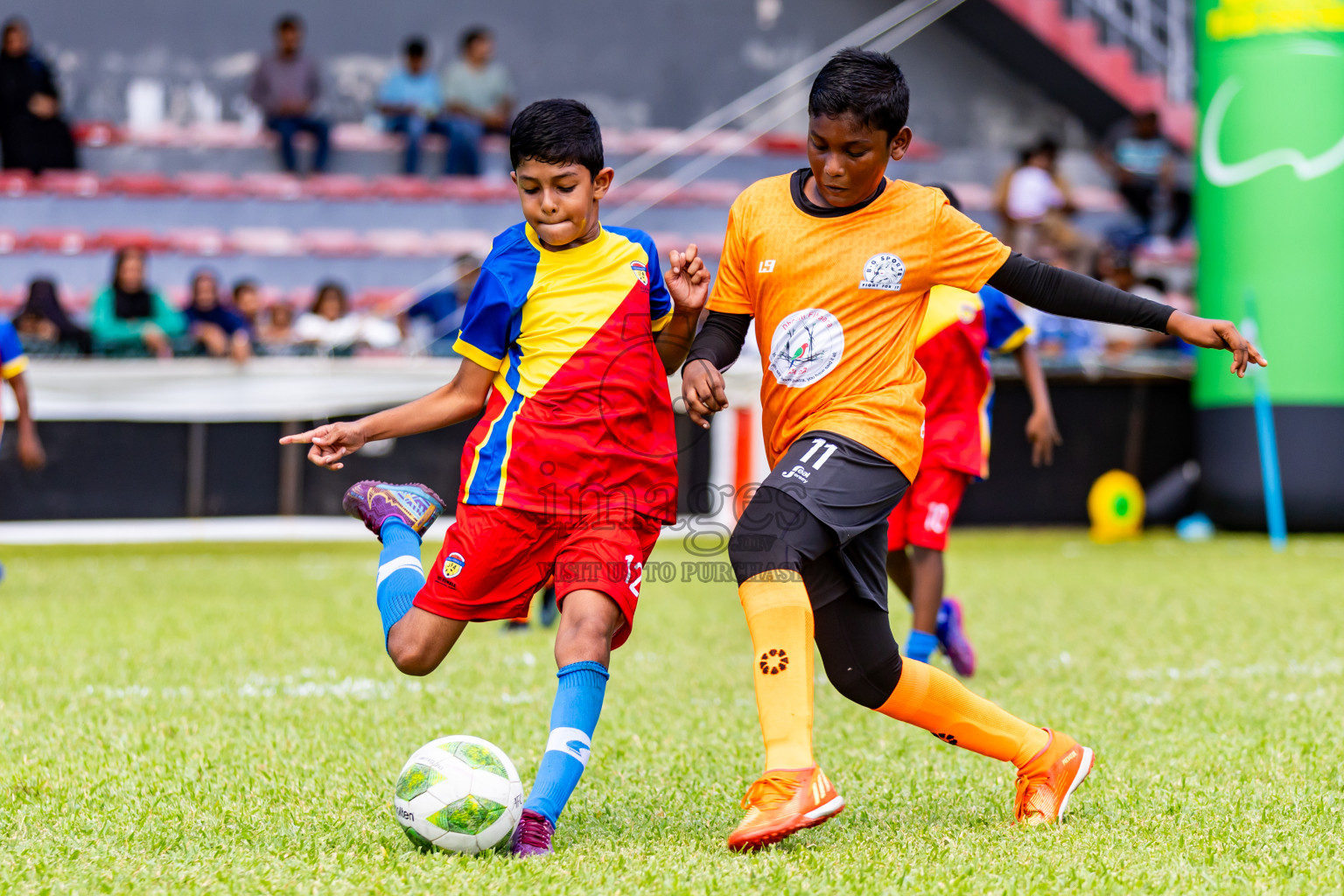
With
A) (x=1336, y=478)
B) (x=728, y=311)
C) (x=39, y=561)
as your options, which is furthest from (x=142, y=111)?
(x=728, y=311)

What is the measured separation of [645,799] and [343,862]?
3.01 ft

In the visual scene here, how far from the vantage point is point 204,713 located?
15.7 feet

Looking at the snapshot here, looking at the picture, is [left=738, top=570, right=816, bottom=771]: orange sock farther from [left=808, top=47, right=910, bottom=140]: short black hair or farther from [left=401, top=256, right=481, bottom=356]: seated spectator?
[left=401, top=256, right=481, bottom=356]: seated spectator

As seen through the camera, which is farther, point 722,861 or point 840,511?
point 840,511

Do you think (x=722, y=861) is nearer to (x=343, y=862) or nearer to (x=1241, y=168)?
(x=343, y=862)

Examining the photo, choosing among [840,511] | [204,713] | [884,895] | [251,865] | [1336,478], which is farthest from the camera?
[1336,478]

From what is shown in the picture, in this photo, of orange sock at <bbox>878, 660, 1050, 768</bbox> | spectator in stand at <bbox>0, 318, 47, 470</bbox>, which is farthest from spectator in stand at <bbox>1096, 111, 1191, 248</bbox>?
orange sock at <bbox>878, 660, 1050, 768</bbox>

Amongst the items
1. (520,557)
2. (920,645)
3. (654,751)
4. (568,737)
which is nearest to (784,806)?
(568,737)

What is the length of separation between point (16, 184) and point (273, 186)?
2.56m

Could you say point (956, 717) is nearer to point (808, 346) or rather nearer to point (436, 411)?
point (808, 346)

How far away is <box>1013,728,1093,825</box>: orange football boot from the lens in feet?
11.2

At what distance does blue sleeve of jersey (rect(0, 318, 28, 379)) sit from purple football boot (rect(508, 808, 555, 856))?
5311mm

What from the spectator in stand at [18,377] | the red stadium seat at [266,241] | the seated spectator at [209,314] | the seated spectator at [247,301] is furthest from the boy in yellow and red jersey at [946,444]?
the red stadium seat at [266,241]

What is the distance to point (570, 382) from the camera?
347 centimetres
